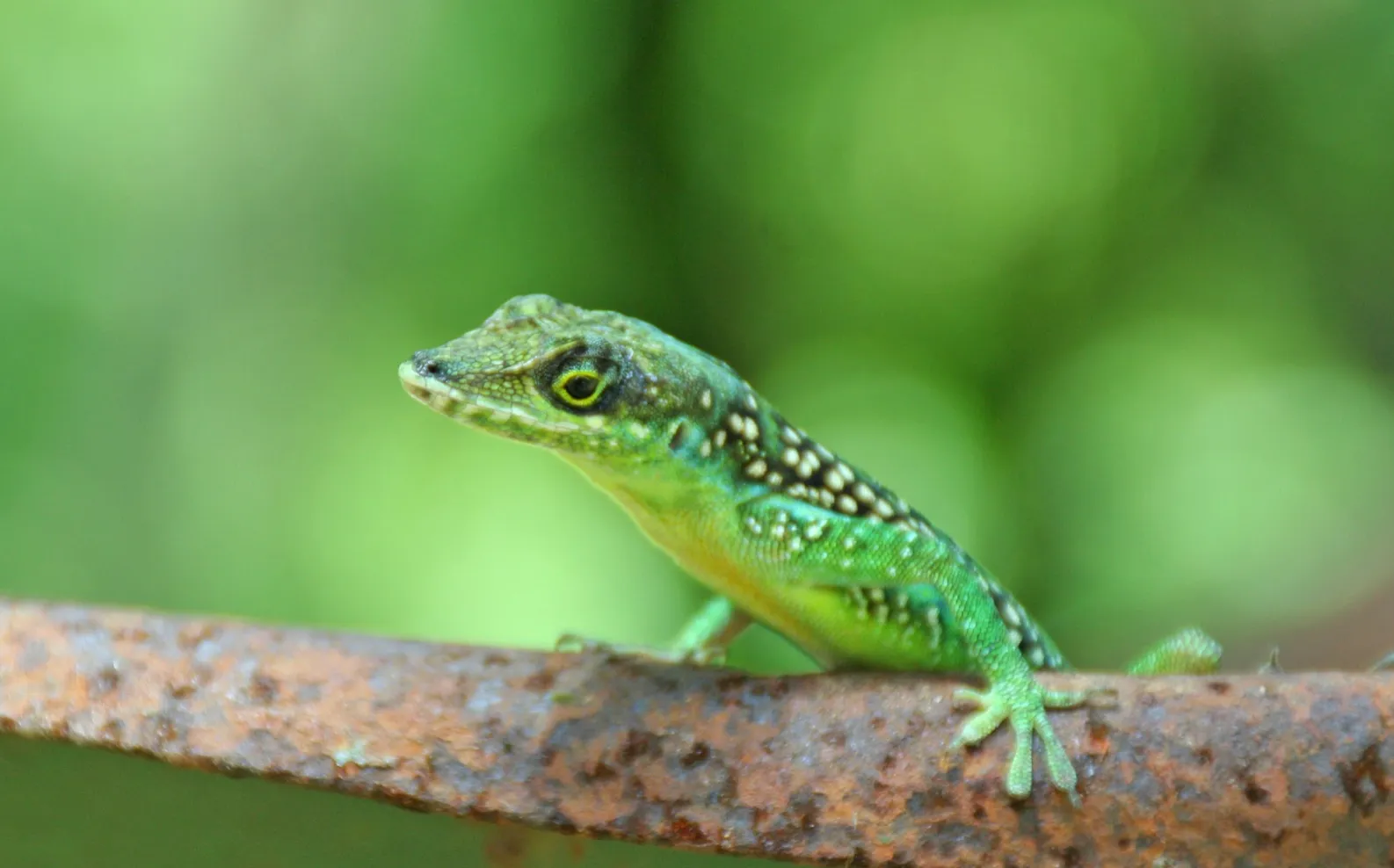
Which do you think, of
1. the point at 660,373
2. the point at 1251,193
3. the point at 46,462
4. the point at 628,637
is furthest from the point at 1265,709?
the point at 46,462

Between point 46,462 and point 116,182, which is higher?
point 116,182

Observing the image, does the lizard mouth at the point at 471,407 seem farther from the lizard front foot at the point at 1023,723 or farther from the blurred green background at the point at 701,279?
the blurred green background at the point at 701,279

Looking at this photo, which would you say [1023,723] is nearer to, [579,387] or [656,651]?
[579,387]

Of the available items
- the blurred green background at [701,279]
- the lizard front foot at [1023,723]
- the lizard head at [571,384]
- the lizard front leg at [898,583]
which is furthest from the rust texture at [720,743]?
the blurred green background at [701,279]

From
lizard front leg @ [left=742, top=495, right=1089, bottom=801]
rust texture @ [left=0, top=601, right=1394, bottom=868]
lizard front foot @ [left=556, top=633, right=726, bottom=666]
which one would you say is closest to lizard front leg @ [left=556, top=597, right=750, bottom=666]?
lizard front foot @ [left=556, top=633, right=726, bottom=666]

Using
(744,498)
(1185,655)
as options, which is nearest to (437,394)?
(744,498)

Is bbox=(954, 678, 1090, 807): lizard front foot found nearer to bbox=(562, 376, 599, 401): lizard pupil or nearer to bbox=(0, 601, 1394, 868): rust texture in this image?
bbox=(0, 601, 1394, 868): rust texture

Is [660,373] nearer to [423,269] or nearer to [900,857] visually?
[900,857]
